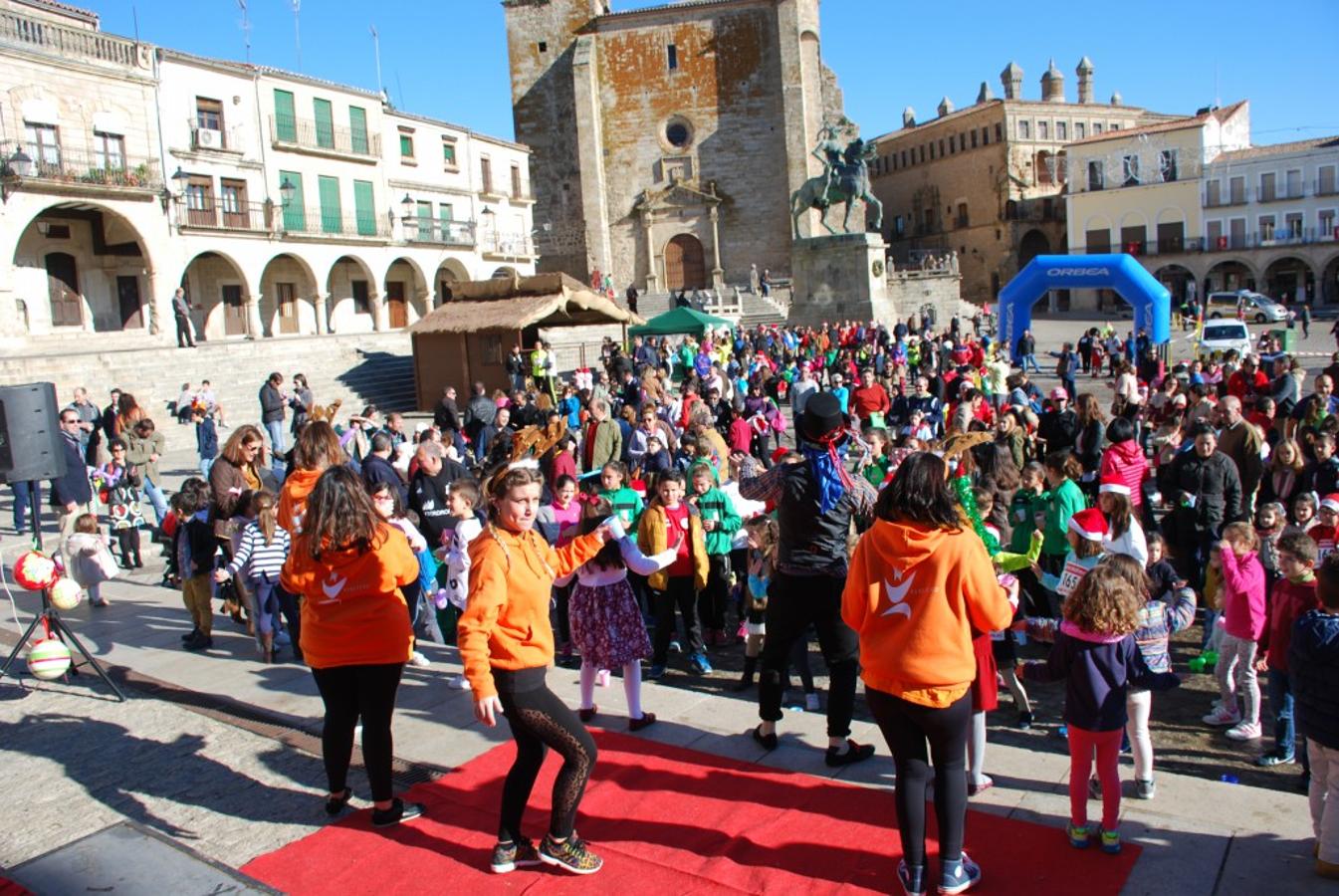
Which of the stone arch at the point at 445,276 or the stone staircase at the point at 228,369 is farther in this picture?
the stone arch at the point at 445,276

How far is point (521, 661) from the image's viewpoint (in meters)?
3.67

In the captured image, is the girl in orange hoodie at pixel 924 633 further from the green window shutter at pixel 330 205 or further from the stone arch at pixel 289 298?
the green window shutter at pixel 330 205

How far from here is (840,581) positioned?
4.60 meters

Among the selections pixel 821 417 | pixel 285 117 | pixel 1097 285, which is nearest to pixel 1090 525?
pixel 821 417

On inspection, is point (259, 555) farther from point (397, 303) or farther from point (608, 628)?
point (397, 303)

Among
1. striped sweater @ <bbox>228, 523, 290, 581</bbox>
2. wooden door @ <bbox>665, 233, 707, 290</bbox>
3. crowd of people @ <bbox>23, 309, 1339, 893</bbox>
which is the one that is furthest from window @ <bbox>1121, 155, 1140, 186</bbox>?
striped sweater @ <bbox>228, 523, 290, 581</bbox>

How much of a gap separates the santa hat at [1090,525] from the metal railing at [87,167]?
24737 millimetres

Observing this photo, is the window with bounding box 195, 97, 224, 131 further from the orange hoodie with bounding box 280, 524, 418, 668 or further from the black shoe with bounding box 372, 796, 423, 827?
the black shoe with bounding box 372, 796, 423, 827

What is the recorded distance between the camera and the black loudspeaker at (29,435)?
7316mm

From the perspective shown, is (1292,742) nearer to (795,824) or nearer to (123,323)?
(795,824)

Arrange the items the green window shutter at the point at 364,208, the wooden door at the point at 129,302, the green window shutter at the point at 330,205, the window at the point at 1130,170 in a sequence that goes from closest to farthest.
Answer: the wooden door at the point at 129,302
the green window shutter at the point at 330,205
the green window shutter at the point at 364,208
the window at the point at 1130,170

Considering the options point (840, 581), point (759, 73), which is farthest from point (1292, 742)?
point (759, 73)

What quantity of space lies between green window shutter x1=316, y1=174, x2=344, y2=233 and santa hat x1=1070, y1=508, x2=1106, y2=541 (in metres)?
30.2

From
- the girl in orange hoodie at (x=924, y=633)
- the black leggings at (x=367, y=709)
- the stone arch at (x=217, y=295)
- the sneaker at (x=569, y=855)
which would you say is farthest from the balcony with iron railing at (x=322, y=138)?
the girl in orange hoodie at (x=924, y=633)
